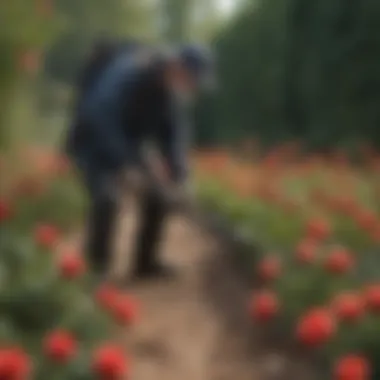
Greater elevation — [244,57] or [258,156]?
[244,57]

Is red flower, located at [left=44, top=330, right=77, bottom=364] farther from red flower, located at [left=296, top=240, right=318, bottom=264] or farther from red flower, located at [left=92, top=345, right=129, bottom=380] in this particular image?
red flower, located at [left=296, top=240, right=318, bottom=264]

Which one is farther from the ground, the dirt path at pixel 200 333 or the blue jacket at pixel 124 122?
the blue jacket at pixel 124 122

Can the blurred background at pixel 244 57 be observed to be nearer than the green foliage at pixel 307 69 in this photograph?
Yes

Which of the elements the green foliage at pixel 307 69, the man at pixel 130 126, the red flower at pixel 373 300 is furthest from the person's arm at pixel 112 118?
the green foliage at pixel 307 69

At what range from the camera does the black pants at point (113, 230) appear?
13.3 feet

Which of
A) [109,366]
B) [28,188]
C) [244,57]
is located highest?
[244,57]

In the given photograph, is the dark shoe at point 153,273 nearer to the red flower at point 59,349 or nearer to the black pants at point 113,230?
→ the black pants at point 113,230

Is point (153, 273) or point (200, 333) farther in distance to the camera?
point (153, 273)

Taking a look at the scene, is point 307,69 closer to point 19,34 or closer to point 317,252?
point 19,34

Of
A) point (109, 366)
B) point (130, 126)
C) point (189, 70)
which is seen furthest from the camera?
point (130, 126)

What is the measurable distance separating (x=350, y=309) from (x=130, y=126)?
1773mm

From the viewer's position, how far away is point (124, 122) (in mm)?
3865

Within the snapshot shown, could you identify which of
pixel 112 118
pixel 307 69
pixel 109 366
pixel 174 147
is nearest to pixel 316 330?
pixel 109 366

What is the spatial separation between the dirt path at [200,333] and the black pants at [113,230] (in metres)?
0.15
